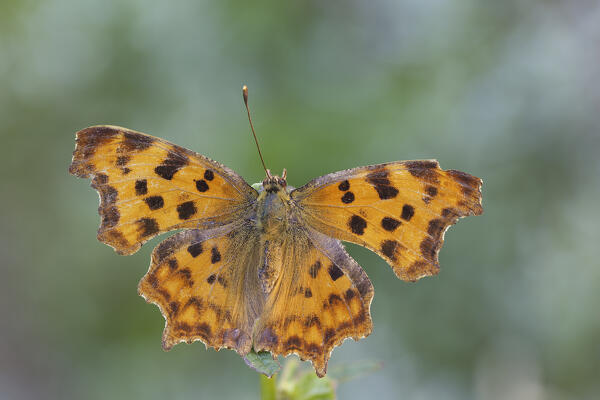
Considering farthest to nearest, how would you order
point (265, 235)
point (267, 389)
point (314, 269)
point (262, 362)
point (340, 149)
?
point (340, 149) < point (265, 235) < point (314, 269) < point (267, 389) < point (262, 362)

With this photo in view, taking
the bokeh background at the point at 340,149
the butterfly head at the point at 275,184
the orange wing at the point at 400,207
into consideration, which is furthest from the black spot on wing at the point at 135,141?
the bokeh background at the point at 340,149

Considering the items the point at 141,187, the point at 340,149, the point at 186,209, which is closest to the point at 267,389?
the point at 186,209

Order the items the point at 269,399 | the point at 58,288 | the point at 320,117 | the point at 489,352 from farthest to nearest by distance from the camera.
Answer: the point at 58,288, the point at 320,117, the point at 489,352, the point at 269,399

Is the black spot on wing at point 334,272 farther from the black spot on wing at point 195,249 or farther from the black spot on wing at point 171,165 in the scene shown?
the black spot on wing at point 171,165

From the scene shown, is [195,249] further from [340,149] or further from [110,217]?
[340,149]

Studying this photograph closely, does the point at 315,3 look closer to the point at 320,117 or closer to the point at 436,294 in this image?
the point at 320,117

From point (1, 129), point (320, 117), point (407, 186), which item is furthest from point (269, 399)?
point (1, 129)

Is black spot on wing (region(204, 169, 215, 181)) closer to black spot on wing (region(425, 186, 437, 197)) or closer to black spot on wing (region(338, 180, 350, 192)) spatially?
black spot on wing (region(338, 180, 350, 192))
